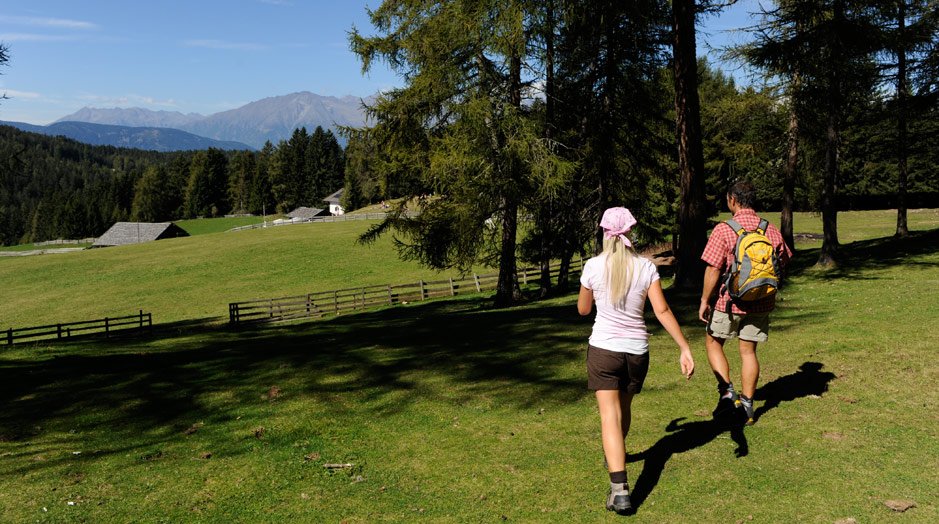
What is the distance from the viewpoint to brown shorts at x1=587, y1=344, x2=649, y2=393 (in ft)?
15.7

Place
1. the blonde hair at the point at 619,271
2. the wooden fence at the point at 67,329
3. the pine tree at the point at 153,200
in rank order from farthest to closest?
the pine tree at the point at 153,200 < the wooden fence at the point at 67,329 < the blonde hair at the point at 619,271

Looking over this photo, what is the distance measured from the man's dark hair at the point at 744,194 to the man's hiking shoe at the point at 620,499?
312 centimetres

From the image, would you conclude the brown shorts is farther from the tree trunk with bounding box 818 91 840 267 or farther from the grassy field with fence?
the grassy field with fence

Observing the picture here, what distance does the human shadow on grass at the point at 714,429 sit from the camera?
5.70 metres

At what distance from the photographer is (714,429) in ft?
22.1

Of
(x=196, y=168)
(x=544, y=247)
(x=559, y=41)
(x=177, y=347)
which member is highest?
(x=196, y=168)

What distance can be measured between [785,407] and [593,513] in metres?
3.27

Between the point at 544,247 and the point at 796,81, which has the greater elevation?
the point at 796,81

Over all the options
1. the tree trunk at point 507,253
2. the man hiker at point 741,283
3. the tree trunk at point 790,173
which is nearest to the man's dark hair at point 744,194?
the man hiker at point 741,283

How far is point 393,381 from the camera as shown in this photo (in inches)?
385

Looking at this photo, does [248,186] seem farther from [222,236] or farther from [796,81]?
[796,81]

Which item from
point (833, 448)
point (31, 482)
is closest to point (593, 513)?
point (833, 448)

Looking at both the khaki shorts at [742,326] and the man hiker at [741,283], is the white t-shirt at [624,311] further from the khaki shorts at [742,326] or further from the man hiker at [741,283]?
the khaki shorts at [742,326]

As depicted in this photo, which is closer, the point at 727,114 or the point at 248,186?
the point at 727,114
